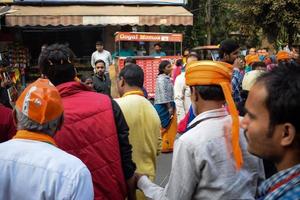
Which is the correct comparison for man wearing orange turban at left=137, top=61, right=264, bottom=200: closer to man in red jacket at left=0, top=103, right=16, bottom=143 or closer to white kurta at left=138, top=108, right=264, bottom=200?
white kurta at left=138, top=108, right=264, bottom=200

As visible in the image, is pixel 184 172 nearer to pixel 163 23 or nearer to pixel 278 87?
pixel 278 87

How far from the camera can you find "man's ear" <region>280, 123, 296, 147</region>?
1.67m

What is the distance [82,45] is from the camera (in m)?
17.7

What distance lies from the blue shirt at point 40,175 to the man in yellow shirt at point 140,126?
5.77 ft

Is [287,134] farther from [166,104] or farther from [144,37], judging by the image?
[144,37]

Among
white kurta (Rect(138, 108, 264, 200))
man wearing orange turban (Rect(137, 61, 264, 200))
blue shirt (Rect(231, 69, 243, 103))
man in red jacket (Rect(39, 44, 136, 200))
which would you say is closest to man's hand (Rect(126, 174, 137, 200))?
man in red jacket (Rect(39, 44, 136, 200))

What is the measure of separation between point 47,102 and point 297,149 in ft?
3.62

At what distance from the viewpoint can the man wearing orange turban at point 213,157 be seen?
249 cm

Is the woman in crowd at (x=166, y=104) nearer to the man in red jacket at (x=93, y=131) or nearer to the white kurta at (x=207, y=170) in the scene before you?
the man in red jacket at (x=93, y=131)

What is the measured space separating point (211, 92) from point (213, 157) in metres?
0.39

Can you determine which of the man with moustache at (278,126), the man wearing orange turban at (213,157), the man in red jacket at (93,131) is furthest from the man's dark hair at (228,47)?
the man with moustache at (278,126)

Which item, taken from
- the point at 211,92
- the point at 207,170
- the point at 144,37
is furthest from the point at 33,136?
the point at 144,37

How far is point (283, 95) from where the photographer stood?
171cm

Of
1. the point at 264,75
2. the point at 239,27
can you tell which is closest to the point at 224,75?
the point at 264,75
